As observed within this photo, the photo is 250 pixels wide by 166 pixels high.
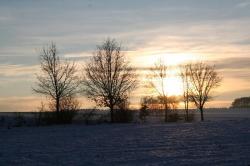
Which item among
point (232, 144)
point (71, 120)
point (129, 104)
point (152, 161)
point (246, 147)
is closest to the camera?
point (152, 161)

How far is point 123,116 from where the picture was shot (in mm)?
75125

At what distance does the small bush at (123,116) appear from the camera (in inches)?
2937

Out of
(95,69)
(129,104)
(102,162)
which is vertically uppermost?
(95,69)

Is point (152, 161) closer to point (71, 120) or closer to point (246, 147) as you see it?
point (246, 147)

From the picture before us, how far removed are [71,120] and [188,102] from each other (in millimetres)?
26197

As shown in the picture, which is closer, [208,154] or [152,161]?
[152,161]

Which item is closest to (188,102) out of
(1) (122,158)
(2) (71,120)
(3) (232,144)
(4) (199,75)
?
(4) (199,75)

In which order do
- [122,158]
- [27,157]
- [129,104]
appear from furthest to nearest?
[129,104] < [27,157] < [122,158]

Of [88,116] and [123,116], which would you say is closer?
[88,116]

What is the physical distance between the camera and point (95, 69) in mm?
79188

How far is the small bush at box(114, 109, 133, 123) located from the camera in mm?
74606

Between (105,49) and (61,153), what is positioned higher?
(105,49)

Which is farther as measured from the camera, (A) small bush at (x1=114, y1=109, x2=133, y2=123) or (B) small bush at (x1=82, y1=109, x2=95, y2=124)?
(A) small bush at (x1=114, y1=109, x2=133, y2=123)

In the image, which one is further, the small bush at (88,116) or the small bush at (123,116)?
the small bush at (123,116)
